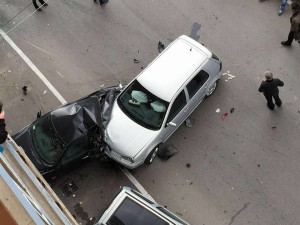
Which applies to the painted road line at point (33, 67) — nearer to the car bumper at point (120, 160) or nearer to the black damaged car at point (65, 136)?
the black damaged car at point (65, 136)

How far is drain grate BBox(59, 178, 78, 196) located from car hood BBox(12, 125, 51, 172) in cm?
96

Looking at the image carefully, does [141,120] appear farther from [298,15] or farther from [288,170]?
[298,15]

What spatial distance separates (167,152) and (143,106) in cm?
139

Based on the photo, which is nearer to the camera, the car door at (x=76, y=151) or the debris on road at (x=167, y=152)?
the car door at (x=76, y=151)

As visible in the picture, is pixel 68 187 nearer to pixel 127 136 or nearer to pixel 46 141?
pixel 46 141

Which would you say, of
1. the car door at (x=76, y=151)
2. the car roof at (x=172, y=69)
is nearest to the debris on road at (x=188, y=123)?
the car roof at (x=172, y=69)

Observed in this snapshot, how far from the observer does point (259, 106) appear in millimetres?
12672

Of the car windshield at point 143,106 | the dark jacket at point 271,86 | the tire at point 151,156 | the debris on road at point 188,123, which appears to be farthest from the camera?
the debris on road at point 188,123

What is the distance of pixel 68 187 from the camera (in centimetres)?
1176

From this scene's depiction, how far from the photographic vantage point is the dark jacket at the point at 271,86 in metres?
11.7

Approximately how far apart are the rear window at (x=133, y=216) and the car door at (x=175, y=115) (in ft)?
6.95

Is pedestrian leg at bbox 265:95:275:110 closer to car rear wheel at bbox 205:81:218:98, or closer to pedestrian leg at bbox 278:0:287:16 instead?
car rear wheel at bbox 205:81:218:98

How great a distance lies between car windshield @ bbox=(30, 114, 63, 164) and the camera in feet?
36.2

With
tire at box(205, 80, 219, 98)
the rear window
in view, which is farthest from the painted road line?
the rear window
